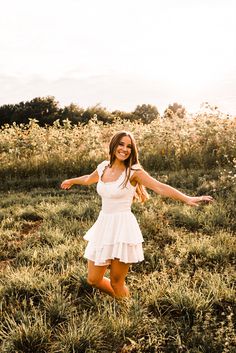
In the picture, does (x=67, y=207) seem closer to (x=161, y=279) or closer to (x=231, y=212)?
(x=231, y=212)

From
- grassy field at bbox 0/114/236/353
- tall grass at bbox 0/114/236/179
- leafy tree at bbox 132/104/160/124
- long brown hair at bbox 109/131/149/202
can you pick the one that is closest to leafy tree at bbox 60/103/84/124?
leafy tree at bbox 132/104/160/124

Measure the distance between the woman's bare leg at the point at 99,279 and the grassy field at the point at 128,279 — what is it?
0.11 m

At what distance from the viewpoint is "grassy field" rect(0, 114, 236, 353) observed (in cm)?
331

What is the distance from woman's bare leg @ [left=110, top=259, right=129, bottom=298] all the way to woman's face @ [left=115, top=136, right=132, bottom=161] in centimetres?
99

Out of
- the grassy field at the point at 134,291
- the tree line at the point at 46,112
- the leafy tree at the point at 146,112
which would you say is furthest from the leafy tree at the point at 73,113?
the grassy field at the point at 134,291

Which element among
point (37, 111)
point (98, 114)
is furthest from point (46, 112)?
point (98, 114)

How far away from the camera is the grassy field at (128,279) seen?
3306 mm

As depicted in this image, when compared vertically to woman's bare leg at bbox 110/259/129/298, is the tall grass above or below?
above

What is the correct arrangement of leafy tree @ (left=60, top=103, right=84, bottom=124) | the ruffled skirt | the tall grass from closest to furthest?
the ruffled skirt, the tall grass, leafy tree @ (left=60, top=103, right=84, bottom=124)

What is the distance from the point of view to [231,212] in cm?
650

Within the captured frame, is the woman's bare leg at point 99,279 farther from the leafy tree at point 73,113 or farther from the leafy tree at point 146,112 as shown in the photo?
the leafy tree at point 146,112

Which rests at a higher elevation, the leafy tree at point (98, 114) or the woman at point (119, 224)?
the leafy tree at point (98, 114)

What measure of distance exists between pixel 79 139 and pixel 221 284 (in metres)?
8.17

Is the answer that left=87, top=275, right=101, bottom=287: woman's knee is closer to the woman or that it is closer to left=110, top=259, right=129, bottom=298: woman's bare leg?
the woman
